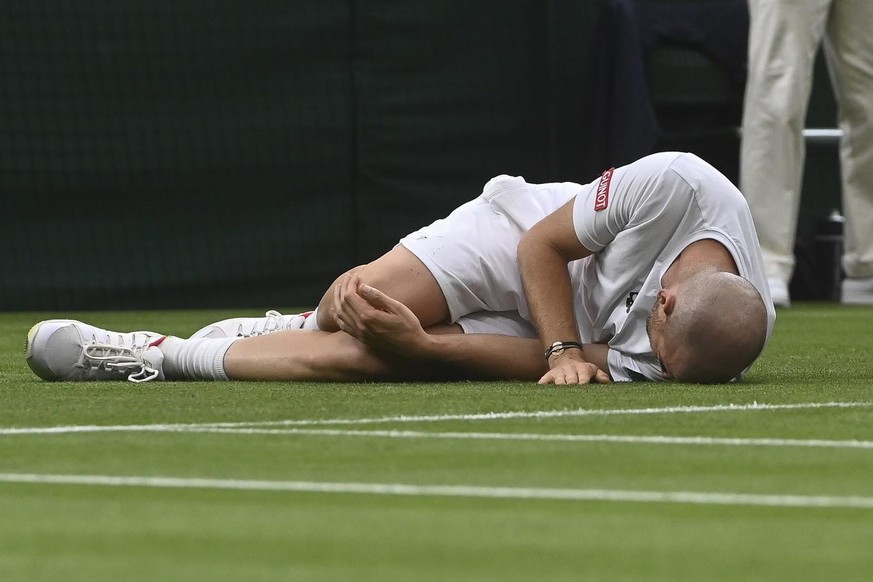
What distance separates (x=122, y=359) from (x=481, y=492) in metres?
1.83

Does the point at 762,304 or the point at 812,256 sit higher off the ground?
the point at 762,304

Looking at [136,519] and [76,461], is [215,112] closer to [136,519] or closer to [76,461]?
[76,461]

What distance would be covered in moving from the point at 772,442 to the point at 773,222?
478 centimetres

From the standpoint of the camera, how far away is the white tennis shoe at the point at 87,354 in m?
3.45

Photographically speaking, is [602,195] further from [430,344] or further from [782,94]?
[782,94]

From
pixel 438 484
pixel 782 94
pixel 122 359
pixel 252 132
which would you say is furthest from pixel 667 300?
pixel 252 132

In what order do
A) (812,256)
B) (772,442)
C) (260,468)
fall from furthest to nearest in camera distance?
(812,256) < (772,442) < (260,468)

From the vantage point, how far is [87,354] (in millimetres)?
3486

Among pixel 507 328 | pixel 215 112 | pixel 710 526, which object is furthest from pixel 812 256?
pixel 710 526

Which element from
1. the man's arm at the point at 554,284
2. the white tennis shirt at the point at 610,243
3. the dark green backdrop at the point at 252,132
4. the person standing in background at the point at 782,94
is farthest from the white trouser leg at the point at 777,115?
the man's arm at the point at 554,284

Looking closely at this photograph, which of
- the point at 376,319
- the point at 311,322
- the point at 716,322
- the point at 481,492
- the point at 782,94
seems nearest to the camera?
the point at 481,492

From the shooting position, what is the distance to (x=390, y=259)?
3.53 metres

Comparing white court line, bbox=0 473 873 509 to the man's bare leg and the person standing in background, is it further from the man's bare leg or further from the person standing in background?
the person standing in background

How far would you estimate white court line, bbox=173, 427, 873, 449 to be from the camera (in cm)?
231
